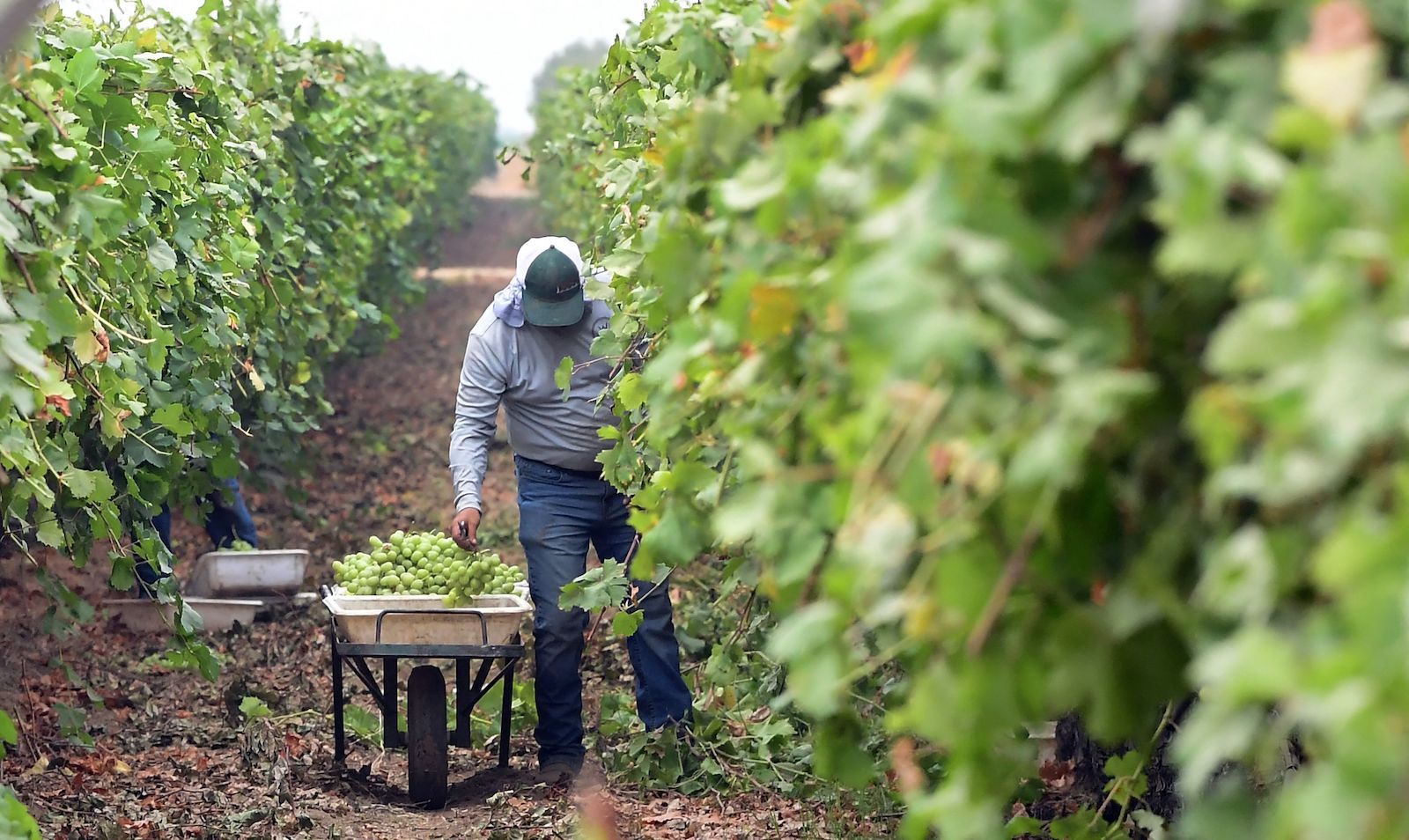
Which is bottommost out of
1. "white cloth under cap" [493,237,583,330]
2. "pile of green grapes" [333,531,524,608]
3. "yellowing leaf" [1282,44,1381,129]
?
"pile of green grapes" [333,531,524,608]

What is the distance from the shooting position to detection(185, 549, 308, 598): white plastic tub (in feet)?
27.5

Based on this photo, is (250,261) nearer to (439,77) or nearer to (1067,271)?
(1067,271)

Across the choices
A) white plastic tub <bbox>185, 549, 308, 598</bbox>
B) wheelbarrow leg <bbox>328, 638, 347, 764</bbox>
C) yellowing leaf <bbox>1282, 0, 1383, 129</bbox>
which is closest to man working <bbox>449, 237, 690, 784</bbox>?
wheelbarrow leg <bbox>328, 638, 347, 764</bbox>

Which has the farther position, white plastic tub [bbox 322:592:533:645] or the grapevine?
white plastic tub [bbox 322:592:533:645]

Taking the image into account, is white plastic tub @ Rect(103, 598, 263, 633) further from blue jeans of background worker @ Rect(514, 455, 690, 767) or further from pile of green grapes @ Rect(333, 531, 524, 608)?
blue jeans of background worker @ Rect(514, 455, 690, 767)

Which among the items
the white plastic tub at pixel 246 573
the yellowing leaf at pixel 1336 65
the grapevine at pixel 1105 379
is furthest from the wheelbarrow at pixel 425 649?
the yellowing leaf at pixel 1336 65

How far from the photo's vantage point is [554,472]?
600 cm

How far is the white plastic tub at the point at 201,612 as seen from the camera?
7.89m

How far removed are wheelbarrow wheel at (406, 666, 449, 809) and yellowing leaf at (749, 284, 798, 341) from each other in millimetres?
4107

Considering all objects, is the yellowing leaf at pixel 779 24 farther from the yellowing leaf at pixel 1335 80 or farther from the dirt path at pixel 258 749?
the dirt path at pixel 258 749

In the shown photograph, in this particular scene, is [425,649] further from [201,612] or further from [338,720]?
[201,612]

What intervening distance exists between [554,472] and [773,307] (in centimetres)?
428

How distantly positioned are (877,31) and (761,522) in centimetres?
54

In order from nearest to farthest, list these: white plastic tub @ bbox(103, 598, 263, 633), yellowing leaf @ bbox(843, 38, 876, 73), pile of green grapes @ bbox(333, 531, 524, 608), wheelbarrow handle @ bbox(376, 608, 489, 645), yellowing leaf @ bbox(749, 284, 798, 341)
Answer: yellowing leaf @ bbox(749, 284, 798, 341)
yellowing leaf @ bbox(843, 38, 876, 73)
wheelbarrow handle @ bbox(376, 608, 489, 645)
pile of green grapes @ bbox(333, 531, 524, 608)
white plastic tub @ bbox(103, 598, 263, 633)
